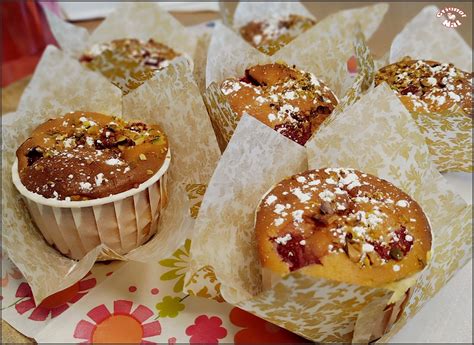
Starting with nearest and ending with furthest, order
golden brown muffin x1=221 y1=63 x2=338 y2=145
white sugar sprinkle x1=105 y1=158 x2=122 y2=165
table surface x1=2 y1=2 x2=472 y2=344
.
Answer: table surface x1=2 y1=2 x2=472 y2=344 → white sugar sprinkle x1=105 y1=158 x2=122 y2=165 → golden brown muffin x1=221 y1=63 x2=338 y2=145

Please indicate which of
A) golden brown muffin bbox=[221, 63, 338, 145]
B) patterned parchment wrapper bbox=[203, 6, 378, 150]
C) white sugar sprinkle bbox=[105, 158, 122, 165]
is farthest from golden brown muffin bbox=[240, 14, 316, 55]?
white sugar sprinkle bbox=[105, 158, 122, 165]

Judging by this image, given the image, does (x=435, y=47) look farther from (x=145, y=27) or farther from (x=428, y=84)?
(x=145, y=27)

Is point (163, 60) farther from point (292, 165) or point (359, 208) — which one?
point (359, 208)

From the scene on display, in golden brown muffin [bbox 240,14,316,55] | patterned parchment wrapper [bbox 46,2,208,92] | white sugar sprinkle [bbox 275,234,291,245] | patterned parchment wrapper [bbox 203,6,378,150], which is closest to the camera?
white sugar sprinkle [bbox 275,234,291,245]

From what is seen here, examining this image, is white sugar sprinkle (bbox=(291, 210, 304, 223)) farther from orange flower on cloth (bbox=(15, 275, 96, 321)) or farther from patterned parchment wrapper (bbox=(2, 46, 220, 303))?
orange flower on cloth (bbox=(15, 275, 96, 321))

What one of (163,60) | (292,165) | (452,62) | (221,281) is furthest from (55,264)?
(452,62)

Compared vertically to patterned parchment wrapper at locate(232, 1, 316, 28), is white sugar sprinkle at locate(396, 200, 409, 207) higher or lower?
higher

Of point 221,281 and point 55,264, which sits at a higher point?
point 221,281
